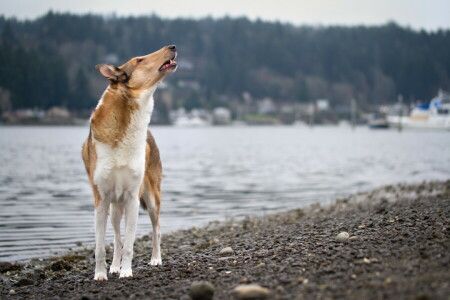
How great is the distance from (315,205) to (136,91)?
12433 millimetres

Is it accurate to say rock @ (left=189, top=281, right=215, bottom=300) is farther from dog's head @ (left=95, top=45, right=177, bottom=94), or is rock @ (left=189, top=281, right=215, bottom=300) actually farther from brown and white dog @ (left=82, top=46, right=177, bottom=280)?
dog's head @ (left=95, top=45, right=177, bottom=94)

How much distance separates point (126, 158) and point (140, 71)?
1147 mm

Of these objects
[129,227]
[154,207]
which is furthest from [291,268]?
[154,207]

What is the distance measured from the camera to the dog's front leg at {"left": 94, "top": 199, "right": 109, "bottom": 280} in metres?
7.46

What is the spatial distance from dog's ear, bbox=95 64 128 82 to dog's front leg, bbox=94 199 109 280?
1.64 meters

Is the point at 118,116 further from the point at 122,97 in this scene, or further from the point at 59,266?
the point at 59,266

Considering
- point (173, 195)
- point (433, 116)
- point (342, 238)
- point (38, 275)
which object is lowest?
point (433, 116)

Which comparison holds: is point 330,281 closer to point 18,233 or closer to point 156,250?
point 156,250

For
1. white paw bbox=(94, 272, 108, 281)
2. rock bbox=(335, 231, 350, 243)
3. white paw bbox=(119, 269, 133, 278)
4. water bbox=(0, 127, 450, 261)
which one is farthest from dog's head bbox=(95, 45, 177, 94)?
water bbox=(0, 127, 450, 261)

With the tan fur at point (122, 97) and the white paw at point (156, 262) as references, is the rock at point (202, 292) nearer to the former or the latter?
the tan fur at point (122, 97)

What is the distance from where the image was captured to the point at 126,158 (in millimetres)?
7164

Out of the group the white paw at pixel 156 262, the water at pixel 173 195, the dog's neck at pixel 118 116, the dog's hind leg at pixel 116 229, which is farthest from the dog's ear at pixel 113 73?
the water at pixel 173 195

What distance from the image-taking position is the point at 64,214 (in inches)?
669

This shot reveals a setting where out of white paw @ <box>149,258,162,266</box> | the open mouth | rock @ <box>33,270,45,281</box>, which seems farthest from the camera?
white paw @ <box>149,258,162,266</box>
